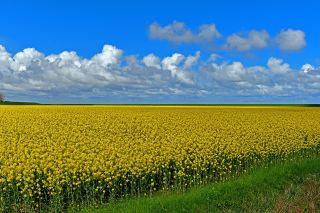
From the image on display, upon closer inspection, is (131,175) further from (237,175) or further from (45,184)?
(237,175)

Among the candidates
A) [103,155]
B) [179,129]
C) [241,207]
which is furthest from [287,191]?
[179,129]

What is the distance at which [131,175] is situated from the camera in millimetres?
13164

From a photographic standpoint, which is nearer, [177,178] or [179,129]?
[177,178]

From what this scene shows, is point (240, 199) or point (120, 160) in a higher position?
point (120, 160)

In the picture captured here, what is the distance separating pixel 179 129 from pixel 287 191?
1181 cm

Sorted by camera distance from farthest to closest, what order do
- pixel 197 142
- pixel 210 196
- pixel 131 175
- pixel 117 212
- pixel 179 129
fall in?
pixel 179 129 → pixel 197 142 → pixel 131 175 → pixel 210 196 → pixel 117 212

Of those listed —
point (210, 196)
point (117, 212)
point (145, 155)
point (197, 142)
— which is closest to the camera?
point (117, 212)

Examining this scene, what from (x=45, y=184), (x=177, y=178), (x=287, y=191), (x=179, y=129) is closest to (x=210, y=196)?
(x=287, y=191)

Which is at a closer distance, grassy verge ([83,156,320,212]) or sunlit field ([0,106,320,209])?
grassy verge ([83,156,320,212])

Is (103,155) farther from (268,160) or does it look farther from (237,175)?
(268,160)

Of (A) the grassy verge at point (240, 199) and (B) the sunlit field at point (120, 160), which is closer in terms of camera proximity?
(A) the grassy verge at point (240, 199)

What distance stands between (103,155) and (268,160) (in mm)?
7893

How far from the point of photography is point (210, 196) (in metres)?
11.4

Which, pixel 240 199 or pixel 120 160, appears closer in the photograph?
pixel 240 199
